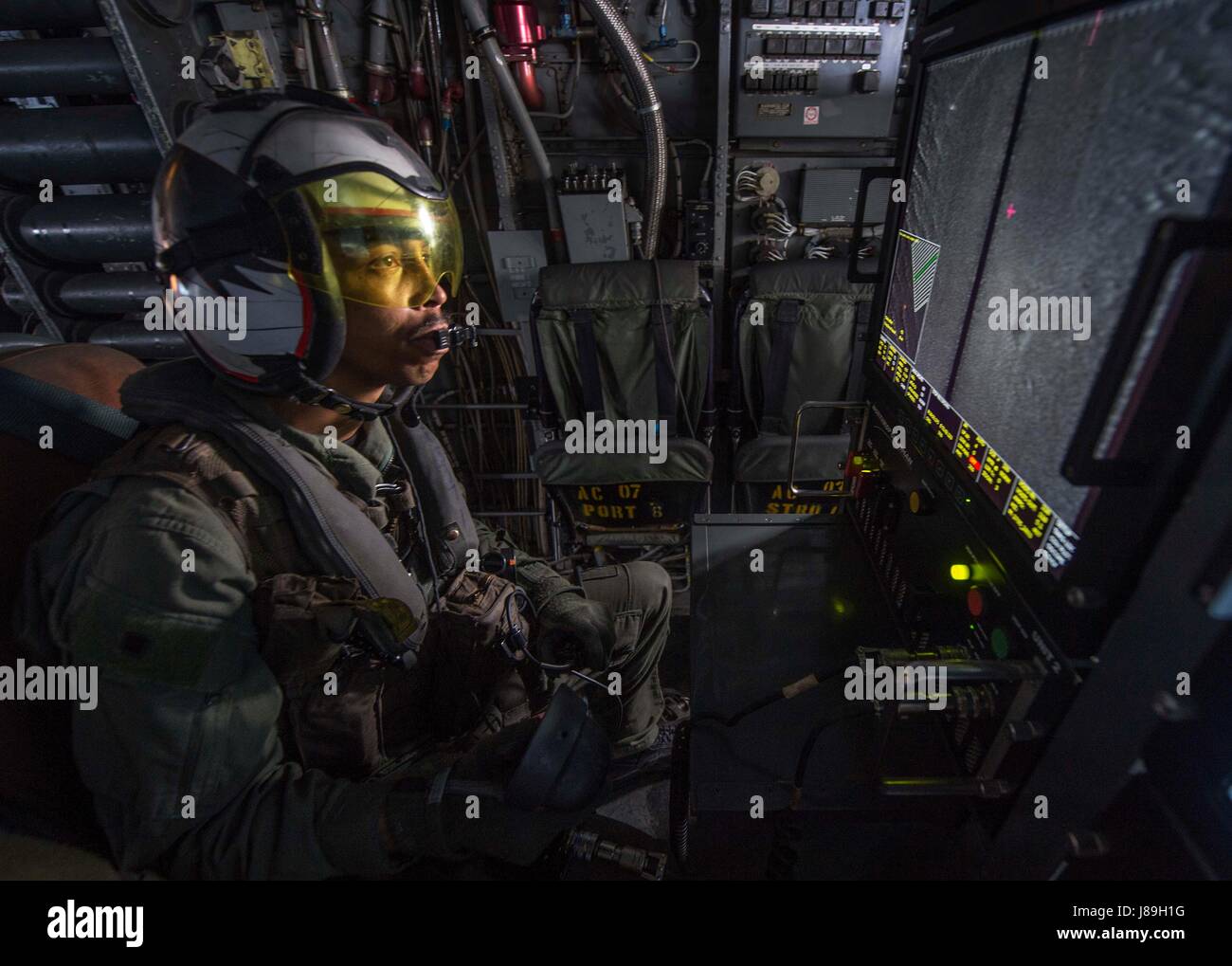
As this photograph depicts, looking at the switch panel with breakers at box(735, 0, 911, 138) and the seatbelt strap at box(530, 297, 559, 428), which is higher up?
the switch panel with breakers at box(735, 0, 911, 138)

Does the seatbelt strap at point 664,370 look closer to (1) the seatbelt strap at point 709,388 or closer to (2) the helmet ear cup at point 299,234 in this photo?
(1) the seatbelt strap at point 709,388

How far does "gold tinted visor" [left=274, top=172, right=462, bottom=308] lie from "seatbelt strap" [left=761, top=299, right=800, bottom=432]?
1510 millimetres

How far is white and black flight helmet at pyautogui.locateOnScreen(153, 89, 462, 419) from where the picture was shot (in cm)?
115

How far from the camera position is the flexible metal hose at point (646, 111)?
7.36 ft

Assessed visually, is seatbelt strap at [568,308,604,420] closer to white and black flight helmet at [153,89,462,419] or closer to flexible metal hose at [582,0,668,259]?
flexible metal hose at [582,0,668,259]

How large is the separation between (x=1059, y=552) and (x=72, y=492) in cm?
163

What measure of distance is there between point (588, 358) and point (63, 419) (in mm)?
1666

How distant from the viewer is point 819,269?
7.77 feet

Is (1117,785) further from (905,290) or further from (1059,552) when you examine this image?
(905,290)

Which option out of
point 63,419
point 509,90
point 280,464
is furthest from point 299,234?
point 509,90

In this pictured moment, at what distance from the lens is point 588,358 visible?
2.41 m

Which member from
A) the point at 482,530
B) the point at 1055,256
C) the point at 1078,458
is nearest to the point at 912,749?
the point at 1078,458

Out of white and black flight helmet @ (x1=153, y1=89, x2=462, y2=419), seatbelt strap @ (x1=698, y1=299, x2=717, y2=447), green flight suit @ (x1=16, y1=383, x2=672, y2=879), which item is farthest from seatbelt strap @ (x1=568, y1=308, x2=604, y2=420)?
green flight suit @ (x1=16, y1=383, x2=672, y2=879)

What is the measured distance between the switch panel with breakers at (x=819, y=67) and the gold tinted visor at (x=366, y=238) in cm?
185
